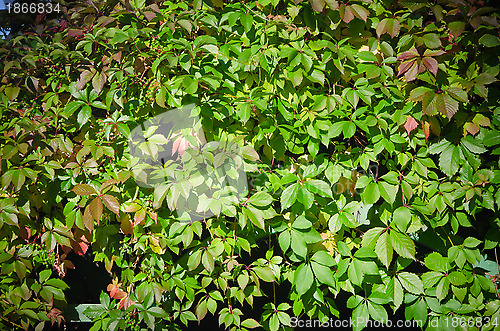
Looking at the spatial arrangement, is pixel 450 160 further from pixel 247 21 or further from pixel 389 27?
pixel 247 21

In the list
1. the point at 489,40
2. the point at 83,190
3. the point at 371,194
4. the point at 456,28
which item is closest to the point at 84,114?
the point at 83,190

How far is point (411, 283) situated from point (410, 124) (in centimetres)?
67

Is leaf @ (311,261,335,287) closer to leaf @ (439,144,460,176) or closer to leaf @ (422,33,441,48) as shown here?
leaf @ (439,144,460,176)

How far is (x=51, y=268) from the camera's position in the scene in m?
1.55

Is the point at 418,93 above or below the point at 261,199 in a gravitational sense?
above

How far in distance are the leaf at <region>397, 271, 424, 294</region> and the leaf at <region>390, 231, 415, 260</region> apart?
151 mm

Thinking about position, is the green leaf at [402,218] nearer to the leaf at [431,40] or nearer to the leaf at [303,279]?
the leaf at [303,279]

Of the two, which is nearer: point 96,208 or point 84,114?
point 96,208

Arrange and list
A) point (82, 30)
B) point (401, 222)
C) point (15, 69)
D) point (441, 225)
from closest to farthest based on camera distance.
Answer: point (401, 222) < point (441, 225) < point (82, 30) < point (15, 69)

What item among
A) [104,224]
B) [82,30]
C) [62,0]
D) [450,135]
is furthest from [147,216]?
[450,135]

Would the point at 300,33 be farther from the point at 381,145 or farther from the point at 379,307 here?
the point at 379,307

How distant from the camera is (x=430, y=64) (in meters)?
1.18

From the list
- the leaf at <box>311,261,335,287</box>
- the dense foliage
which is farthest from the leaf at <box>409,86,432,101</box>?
the leaf at <box>311,261,335,287</box>

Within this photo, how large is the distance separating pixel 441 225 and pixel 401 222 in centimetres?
25
